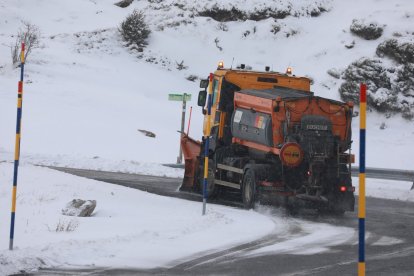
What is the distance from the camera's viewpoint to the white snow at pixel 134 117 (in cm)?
1086

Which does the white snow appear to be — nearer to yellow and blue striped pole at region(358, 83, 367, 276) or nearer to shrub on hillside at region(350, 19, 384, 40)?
shrub on hillside at region(350, 19, 384, 40)

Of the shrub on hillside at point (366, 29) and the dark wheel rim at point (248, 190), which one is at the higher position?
the shrub on hillside at point (366, 29)

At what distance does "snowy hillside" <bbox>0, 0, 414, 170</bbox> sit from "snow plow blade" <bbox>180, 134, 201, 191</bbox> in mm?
5779

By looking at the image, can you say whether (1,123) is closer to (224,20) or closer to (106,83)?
(106,83)

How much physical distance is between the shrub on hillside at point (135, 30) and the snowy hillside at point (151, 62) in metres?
0.53

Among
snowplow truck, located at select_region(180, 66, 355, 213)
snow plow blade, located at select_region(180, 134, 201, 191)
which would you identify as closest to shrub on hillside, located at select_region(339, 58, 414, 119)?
snow plow blade, located at select_region(180, 134, 201, 191)

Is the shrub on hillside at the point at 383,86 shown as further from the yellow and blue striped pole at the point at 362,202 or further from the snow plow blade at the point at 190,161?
the yellow and blue striped pole at the point at 362,202

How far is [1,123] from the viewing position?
30109 millimetres

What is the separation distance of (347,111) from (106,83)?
976 inches

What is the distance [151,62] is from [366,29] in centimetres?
1168

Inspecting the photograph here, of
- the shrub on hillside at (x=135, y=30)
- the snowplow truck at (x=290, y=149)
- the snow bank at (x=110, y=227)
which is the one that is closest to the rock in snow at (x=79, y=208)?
the snow bank at (x=110, y=227)

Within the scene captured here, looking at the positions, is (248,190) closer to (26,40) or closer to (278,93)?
(278,93)

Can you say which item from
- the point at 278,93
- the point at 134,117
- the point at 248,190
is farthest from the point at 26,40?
the point at 248,190

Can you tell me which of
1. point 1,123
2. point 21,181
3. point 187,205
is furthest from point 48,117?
point 187,205
